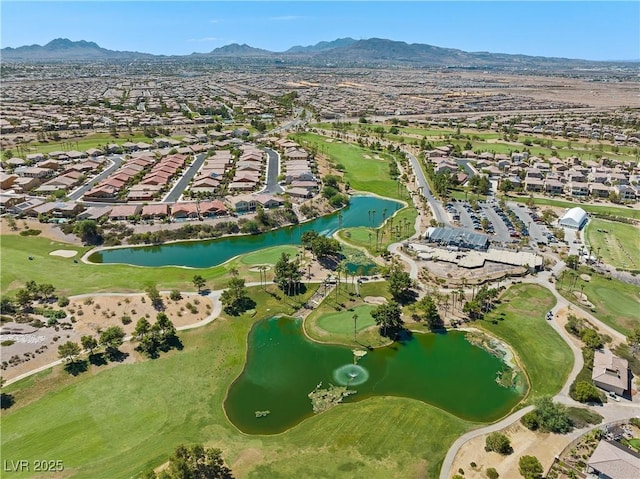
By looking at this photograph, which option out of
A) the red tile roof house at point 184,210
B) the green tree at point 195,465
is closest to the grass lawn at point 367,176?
the red tile roof house at point 184,210

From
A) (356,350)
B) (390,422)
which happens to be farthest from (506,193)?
(390,422)

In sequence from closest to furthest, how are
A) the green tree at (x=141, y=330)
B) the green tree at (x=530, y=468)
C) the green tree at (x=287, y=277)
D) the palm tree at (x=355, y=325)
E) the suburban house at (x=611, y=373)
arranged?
the green tree at (x=530, y=468) < the suburban house at (x=611, y=373) < the green tree at (x=141, y=330) < the palm tree at (x=355, y=325) < the green tree at (x=287, y=277)

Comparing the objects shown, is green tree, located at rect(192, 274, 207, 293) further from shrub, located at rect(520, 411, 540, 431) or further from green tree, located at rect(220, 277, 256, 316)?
shrub, located at rect(520, 411, 540, 431)

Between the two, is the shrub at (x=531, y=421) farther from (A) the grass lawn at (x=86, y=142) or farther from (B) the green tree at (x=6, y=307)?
(A) the grass lawn at (x=86, y=142)

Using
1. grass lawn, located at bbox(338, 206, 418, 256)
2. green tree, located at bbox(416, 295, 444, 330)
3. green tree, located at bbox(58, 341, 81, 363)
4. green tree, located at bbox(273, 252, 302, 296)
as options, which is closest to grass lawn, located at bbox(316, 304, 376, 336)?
green tree, located at bbox(416, 295, 444, 330)

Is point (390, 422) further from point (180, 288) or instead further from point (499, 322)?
point (180, 288)

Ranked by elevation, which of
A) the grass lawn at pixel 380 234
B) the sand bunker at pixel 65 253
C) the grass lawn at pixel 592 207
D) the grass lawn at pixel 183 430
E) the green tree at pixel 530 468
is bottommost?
the grass lawn at pixel 183 430
